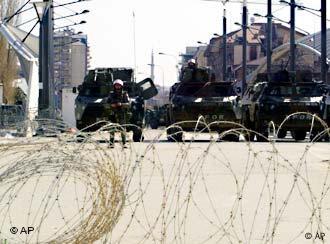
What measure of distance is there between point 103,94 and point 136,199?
666 inches

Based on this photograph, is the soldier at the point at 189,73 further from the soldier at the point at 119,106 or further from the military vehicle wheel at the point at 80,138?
the military vehicle wheel at the point at 80,138

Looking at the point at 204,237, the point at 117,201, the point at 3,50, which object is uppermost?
the point at 3,50

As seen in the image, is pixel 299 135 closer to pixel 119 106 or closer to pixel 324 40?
pixel 324 40

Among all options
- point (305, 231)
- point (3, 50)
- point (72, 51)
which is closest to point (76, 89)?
point (305, 231)

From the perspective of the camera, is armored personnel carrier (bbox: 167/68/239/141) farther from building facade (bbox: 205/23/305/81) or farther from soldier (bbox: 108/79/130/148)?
building facade (bbox: 205/23/305/81)

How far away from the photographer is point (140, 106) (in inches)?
1001

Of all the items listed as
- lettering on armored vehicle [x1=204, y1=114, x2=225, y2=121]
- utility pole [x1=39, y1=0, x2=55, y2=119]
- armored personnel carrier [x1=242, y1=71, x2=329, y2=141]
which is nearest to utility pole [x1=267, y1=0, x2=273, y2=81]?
utility pole [x1=39, y1=0, x2=55, y2=119]

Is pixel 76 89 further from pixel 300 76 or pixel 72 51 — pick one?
pixel 72 51

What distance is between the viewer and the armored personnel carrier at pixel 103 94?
25.1 metres

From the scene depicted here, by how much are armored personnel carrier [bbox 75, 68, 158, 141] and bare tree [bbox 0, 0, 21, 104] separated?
34.0 meters

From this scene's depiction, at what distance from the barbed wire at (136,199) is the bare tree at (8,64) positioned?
1880 inches

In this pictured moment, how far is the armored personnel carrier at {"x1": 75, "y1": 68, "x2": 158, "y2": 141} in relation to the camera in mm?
25109

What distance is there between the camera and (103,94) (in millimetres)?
26125

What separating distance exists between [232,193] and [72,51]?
103003mm
